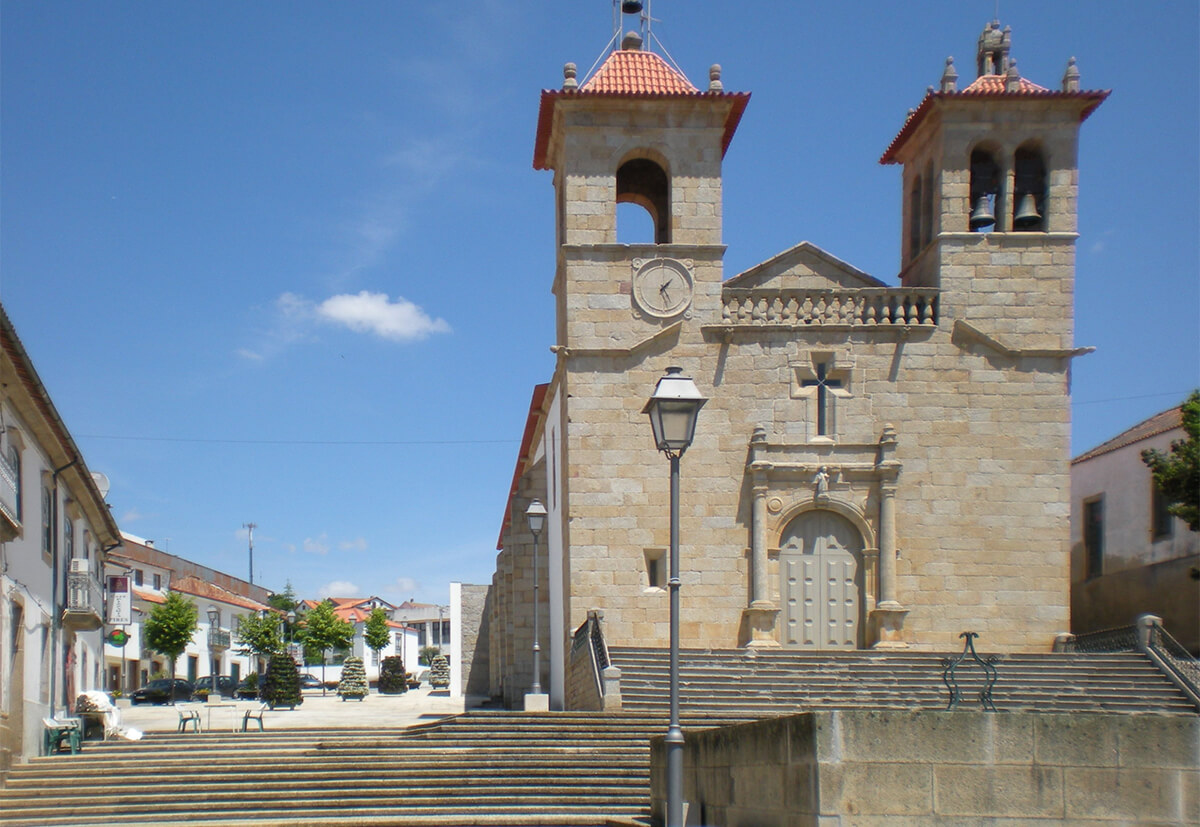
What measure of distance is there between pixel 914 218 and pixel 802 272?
8.71 feet

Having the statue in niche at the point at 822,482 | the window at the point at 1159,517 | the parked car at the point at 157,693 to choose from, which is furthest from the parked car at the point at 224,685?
the window at the point at 1159,517

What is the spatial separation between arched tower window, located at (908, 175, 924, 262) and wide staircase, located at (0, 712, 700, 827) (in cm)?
1277

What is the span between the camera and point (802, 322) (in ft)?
80.5

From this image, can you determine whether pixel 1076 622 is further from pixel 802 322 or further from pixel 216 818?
pixel 216 818

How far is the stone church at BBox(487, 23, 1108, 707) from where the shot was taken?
23.7 m

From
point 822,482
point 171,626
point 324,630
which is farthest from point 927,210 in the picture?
point 324,630

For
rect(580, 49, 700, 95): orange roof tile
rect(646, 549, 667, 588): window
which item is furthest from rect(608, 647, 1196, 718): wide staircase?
rect(580, 49, 700, 95): orange roof tile

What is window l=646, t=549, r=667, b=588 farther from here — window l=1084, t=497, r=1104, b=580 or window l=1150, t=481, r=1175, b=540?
window l=1084, t=497, r=1104, b=580

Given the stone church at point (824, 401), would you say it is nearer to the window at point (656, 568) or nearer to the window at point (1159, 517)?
the window at point (656, 568)

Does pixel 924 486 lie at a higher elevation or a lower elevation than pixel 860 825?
higher

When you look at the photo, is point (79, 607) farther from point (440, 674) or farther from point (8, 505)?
point (440, 674)

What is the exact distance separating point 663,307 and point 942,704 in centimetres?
880

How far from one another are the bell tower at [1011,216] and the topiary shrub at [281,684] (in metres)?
19.8

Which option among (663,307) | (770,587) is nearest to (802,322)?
(663,307)
